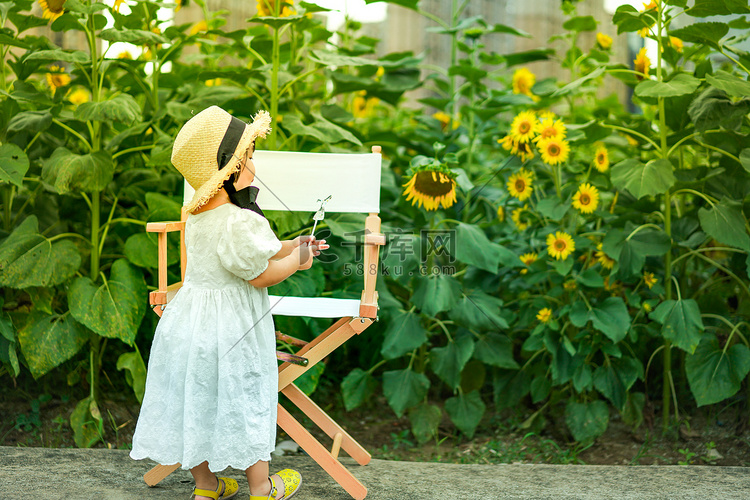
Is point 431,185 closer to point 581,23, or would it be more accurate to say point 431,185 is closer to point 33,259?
point 581,23

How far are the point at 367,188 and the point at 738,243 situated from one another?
130 cm

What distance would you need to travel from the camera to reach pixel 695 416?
8.84 ft

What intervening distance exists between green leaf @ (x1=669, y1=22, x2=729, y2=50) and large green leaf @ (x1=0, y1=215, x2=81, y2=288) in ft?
7.44

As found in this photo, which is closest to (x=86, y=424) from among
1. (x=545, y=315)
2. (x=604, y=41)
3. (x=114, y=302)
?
(x=114, y=302)

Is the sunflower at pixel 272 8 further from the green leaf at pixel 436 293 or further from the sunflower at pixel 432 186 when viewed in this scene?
the green leaf at pixel 436 293

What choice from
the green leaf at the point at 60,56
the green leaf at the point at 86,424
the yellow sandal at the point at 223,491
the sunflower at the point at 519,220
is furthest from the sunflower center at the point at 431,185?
the green leaf at the point at 86,424

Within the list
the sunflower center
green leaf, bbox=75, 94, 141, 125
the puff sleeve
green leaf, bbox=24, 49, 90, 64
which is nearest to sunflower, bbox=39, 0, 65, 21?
green leaf, bbox=24, 49, 90, 64

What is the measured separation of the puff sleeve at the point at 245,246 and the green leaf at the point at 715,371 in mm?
1604

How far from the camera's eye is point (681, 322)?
2.37 meters

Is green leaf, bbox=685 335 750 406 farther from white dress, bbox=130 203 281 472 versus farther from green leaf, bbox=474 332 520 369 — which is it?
white dress, bbox=130 203 281 472

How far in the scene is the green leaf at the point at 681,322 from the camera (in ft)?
7.65

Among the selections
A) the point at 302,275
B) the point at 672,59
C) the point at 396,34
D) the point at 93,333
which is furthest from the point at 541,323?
the point at 396,34

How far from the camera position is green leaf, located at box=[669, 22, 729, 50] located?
2.35m

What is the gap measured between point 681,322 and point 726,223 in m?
0.38
